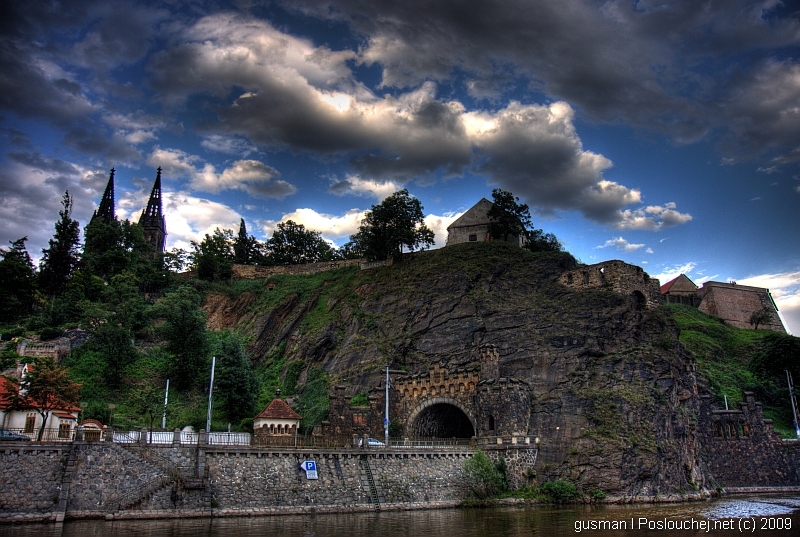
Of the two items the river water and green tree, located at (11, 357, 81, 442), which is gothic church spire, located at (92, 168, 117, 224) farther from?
the river water

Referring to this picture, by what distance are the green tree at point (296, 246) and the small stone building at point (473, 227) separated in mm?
27746

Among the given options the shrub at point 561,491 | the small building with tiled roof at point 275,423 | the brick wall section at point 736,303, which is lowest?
the shrub at point 561,491

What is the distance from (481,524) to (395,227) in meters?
51.0

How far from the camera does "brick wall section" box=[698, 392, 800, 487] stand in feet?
191

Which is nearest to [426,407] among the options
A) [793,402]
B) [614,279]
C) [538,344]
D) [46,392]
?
[538,344]

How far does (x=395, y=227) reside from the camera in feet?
262

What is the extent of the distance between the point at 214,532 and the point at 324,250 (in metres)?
79.2

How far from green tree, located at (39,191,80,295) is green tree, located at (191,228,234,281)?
16.8m

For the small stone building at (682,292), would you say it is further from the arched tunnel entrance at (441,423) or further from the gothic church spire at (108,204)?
the gothic church spire at (108,204)

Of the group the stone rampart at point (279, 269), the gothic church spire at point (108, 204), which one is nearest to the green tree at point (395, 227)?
the stone rampart at point (279, 269)

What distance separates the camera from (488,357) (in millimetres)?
51750

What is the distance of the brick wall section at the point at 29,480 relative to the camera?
101ft

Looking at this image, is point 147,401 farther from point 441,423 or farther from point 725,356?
point 725,356

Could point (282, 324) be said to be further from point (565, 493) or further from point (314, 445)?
point (565, 493)
